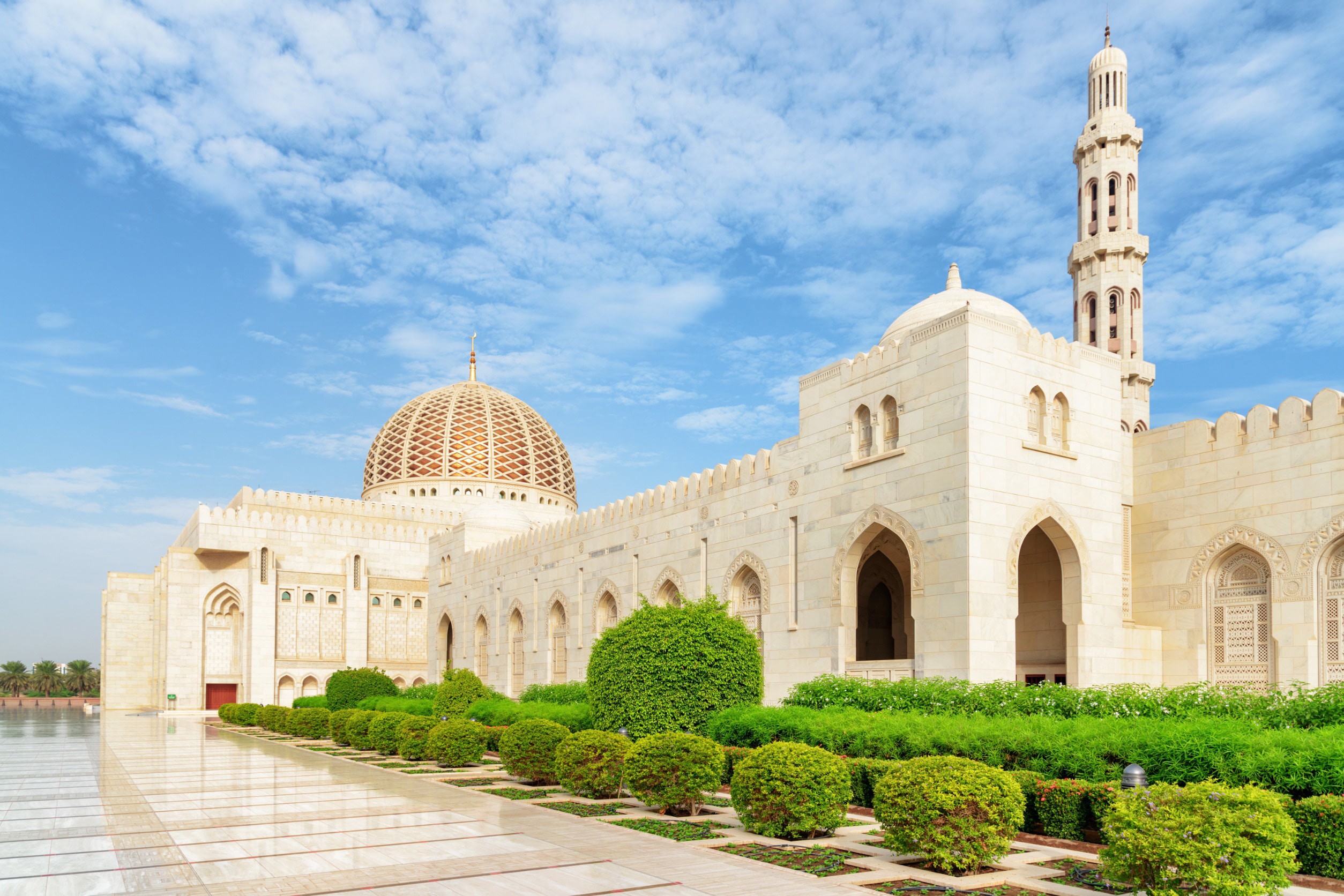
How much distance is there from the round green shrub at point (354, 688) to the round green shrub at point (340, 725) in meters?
8.00

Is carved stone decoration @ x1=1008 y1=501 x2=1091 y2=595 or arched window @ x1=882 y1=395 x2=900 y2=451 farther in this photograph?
arched window @ x1=882 y1=395 x2=900 y2=451

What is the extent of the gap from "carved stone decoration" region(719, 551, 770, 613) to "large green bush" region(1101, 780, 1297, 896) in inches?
579

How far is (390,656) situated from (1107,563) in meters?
31.7

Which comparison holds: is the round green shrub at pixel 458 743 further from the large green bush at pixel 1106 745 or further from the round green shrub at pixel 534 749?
the large green bush at pixel 1106 745

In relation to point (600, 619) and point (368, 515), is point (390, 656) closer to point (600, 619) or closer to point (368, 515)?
point (368, 515)

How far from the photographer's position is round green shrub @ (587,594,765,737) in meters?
16.6

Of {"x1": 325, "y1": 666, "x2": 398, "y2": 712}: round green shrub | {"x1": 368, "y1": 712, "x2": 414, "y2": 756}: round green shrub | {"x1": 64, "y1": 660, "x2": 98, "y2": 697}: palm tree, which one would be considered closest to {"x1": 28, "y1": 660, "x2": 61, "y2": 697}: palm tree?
{"x1": 64, "y1": 660, "x2": 98, "y2": 697}: palm tree

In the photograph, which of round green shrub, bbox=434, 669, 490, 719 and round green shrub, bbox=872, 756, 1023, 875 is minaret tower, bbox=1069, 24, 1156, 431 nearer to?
round green shrub, bbox=434, 669, 490, 719

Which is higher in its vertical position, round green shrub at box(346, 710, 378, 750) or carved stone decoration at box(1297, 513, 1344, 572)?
carved stone decoration at box(1297, 513, 1344, 572)

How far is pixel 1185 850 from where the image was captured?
245 inches

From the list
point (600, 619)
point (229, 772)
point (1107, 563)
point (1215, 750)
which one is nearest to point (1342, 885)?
point (1215, 750)

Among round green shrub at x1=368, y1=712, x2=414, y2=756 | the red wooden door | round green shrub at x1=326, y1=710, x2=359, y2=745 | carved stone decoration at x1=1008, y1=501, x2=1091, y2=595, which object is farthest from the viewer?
the red wooden door

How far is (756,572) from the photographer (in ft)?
72.5

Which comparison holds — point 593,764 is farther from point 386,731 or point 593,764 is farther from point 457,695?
point 457,695
